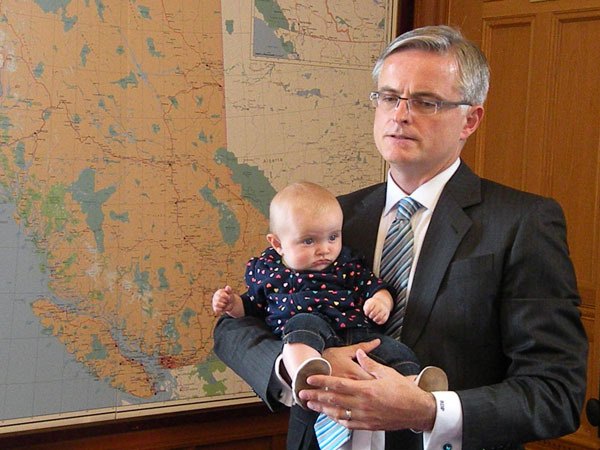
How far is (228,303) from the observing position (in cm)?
200

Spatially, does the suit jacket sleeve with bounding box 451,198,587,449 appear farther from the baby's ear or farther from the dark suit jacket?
the baby's ear

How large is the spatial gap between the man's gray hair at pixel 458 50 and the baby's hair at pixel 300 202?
1.16 ft

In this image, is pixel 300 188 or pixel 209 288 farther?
pixel 209 288

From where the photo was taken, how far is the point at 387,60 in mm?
1920

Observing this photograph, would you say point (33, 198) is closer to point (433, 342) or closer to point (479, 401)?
point (433, 342)

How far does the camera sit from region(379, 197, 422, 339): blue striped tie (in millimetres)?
1882

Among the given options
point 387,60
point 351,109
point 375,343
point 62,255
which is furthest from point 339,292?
point 351,109

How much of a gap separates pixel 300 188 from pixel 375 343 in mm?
386

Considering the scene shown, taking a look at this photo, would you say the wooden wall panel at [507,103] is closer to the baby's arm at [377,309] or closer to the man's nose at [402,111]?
the man's nose at [402,111]

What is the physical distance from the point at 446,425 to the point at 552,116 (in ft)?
5.14

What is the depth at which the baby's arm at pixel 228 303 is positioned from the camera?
199 centimetres

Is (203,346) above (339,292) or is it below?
below

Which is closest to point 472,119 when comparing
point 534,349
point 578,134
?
point 534,349

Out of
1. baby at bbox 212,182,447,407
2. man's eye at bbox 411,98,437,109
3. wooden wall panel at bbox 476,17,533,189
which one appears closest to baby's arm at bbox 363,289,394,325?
baby at bbox 212,182,447,407
